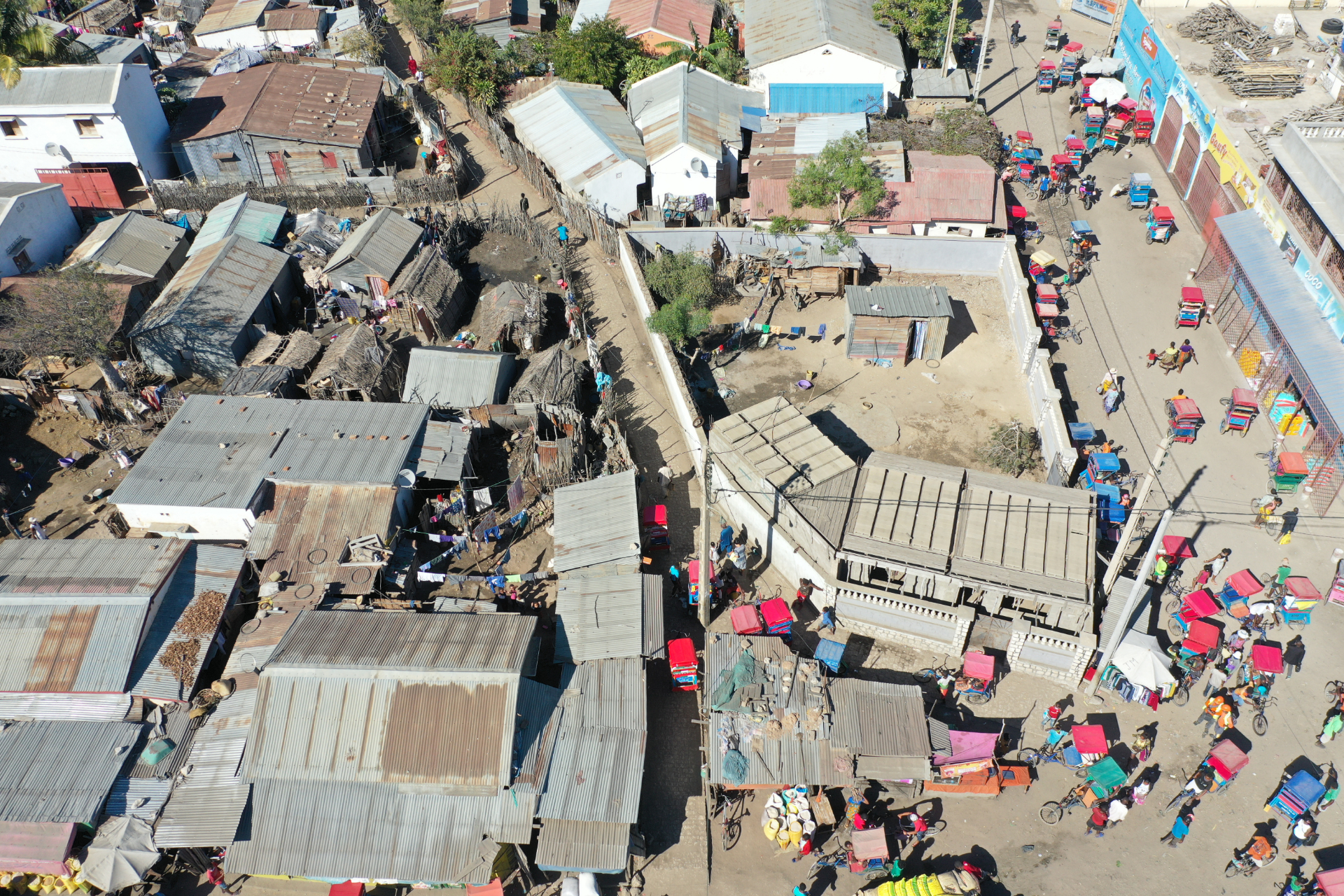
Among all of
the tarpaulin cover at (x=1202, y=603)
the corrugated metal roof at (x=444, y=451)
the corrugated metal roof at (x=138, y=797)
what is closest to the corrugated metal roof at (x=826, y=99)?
the corrugated metal roof at (x=444, y=451)

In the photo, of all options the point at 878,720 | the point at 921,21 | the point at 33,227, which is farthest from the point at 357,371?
the point at 921,21

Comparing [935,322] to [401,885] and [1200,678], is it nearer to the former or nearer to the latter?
[1200,678]

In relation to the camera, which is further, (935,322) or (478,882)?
(935,322)

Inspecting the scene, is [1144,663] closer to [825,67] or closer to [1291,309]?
[1291,309]

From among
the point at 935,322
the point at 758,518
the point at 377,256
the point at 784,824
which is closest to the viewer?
the point at 784,824

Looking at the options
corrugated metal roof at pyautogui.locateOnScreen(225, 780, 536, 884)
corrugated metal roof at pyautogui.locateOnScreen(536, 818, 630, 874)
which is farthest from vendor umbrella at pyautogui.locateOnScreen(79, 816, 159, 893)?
corrugated metal roof at pyautogui.locateOnScreen(536, 818, 630, 874)

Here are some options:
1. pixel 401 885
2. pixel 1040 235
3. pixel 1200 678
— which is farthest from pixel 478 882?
pixel 1040 235

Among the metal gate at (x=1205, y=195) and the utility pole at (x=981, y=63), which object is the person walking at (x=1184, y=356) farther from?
the utility pole at (x=981, y=63)
